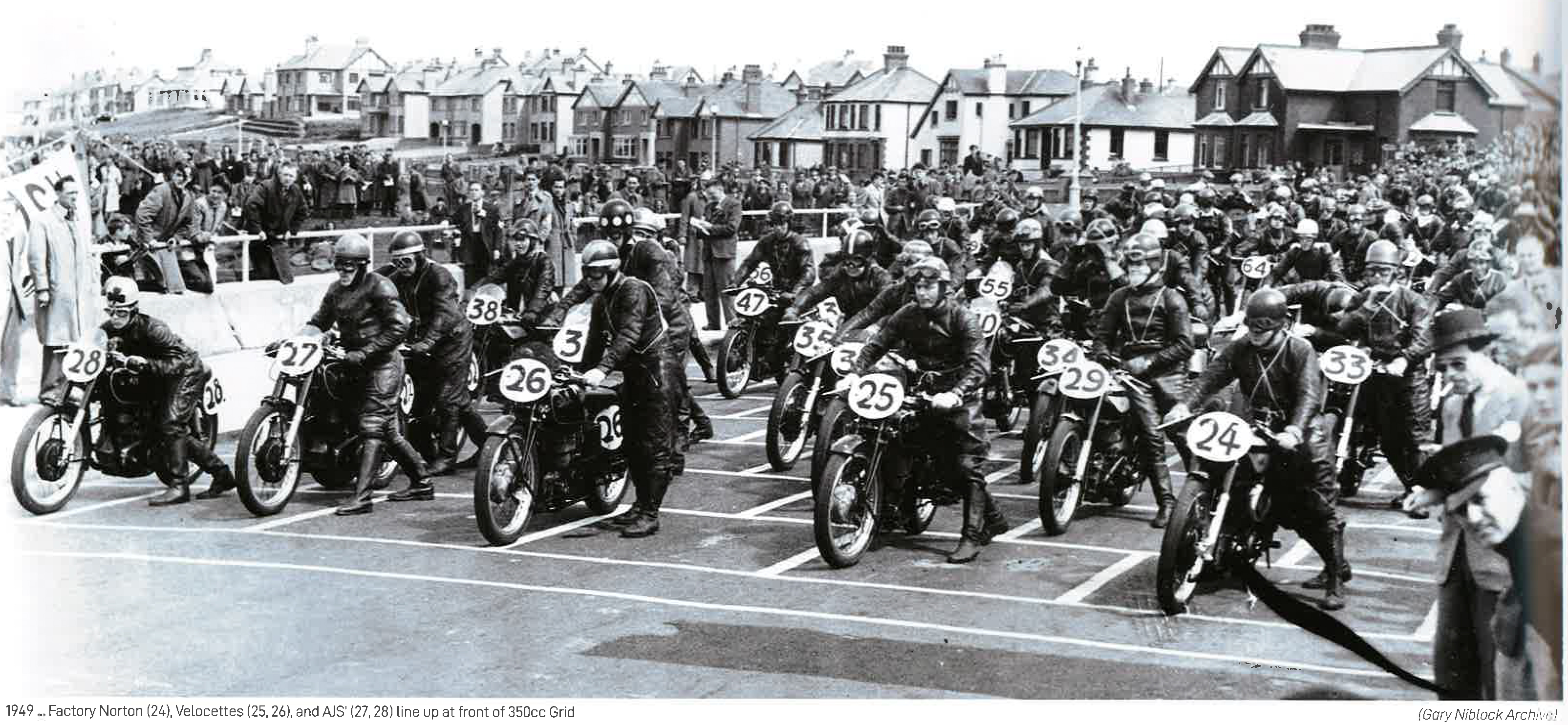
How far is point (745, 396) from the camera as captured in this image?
18.0m

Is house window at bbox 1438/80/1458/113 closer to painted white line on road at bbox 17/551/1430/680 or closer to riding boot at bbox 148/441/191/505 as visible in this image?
painted white line on road at bbox 17/551/1430/680

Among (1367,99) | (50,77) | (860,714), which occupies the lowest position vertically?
(860,714)

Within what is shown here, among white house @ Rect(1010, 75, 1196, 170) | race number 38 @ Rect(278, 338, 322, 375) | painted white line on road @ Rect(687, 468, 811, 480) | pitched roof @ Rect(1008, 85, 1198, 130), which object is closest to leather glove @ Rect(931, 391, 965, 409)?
painted white line on road @ Rect(687, 468, 811, 480)

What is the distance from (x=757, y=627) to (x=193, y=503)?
487 cm

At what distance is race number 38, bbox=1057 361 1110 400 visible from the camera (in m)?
12.1

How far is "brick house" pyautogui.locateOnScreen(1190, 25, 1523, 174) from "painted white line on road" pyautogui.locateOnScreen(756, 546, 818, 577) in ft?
14.8

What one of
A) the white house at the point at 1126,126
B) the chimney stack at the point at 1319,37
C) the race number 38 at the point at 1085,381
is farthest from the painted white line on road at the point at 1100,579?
the white house at the point at 1126,126

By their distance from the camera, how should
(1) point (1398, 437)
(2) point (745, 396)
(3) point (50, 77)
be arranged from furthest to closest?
(2) point (745, 396)
(1) point (1398, 437)
(3) point (50, 77)

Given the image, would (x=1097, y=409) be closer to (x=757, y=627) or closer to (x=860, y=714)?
(x=757, y=627)

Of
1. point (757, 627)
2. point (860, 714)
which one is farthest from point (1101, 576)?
point (860, 714)

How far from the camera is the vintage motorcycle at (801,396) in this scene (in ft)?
46.0

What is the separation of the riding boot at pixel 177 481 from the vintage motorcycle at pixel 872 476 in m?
4.22

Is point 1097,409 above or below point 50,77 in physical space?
below

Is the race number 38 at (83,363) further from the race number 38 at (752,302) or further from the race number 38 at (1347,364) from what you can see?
the race number 38 at (1347,364)
